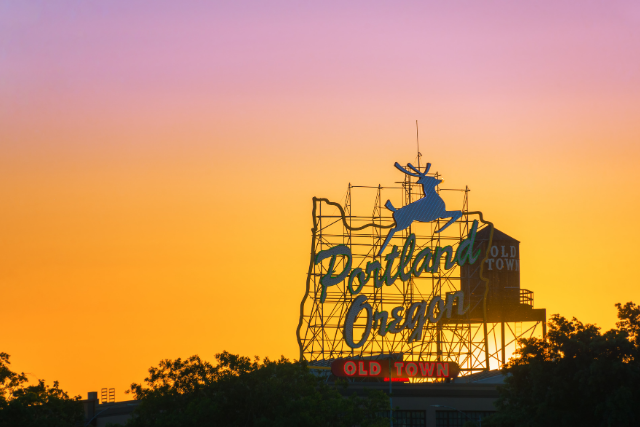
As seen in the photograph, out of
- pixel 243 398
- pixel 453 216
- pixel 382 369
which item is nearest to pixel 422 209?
pixel 453 216

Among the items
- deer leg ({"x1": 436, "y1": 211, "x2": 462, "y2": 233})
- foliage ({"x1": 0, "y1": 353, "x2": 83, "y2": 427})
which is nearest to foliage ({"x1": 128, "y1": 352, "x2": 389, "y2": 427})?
foliage ({"x1": 0, "y1": 353, "x2": 83, "y2": 427})

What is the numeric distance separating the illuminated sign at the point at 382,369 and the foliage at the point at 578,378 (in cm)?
1558

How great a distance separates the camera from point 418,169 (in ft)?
259

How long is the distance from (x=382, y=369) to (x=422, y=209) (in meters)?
12.6

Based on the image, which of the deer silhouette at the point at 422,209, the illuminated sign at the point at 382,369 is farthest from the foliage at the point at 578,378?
the deer silhouette at the point at 422,209

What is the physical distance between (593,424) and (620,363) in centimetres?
362

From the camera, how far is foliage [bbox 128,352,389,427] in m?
55.8

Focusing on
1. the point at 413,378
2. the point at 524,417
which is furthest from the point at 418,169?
the point at 524,417

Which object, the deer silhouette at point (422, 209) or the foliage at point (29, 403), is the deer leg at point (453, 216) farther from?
the foliage at point (29, 403)

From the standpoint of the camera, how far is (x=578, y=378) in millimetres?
→ 52812

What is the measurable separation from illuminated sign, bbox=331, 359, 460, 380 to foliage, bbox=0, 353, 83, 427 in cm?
1768

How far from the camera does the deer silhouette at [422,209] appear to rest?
254ft

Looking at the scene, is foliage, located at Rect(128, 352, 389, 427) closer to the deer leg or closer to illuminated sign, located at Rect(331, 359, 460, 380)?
illuminated sign, located at Rect(331, 359, 460, 380)

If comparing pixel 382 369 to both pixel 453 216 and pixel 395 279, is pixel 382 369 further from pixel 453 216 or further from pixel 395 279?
pixel 453 216
